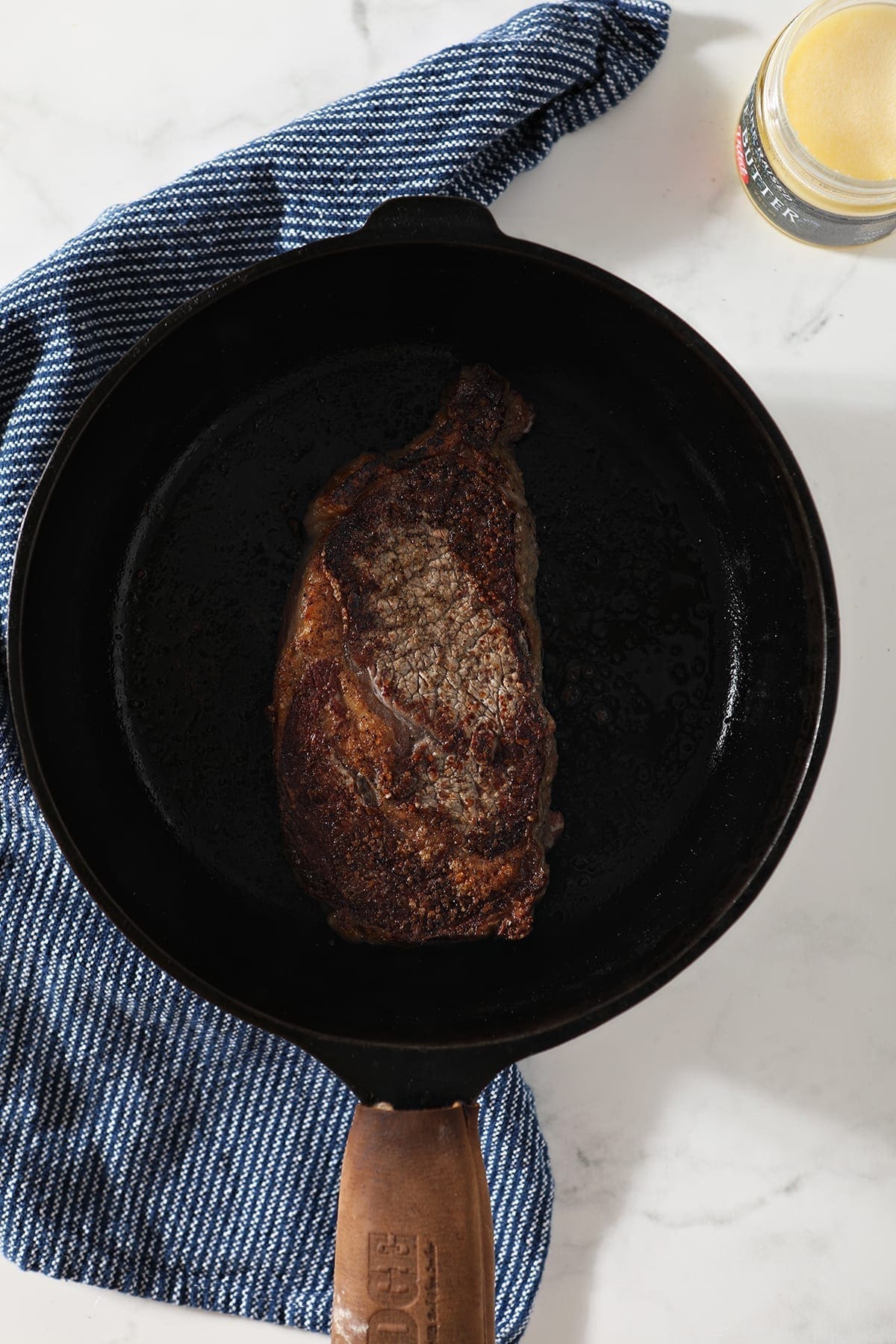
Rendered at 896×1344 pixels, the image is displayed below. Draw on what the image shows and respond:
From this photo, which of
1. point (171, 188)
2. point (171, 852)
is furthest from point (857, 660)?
point (171, 188)

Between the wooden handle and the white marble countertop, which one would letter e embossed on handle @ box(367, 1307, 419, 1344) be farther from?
the white marble countertop

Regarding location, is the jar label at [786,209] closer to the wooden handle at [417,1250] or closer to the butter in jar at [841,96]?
the butter in jar at [841,96]

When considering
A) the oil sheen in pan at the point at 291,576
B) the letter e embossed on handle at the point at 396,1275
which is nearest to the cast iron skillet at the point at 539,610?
the oil sheen in pan at the point at 291,576

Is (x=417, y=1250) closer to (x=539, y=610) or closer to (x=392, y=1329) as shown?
(x=392, y=1329)

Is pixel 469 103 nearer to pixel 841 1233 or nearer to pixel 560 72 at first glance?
pixel 560 72

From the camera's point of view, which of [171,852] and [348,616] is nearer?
[348,616]

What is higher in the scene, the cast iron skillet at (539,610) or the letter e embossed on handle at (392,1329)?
the cast iron skillet at (539,610)
